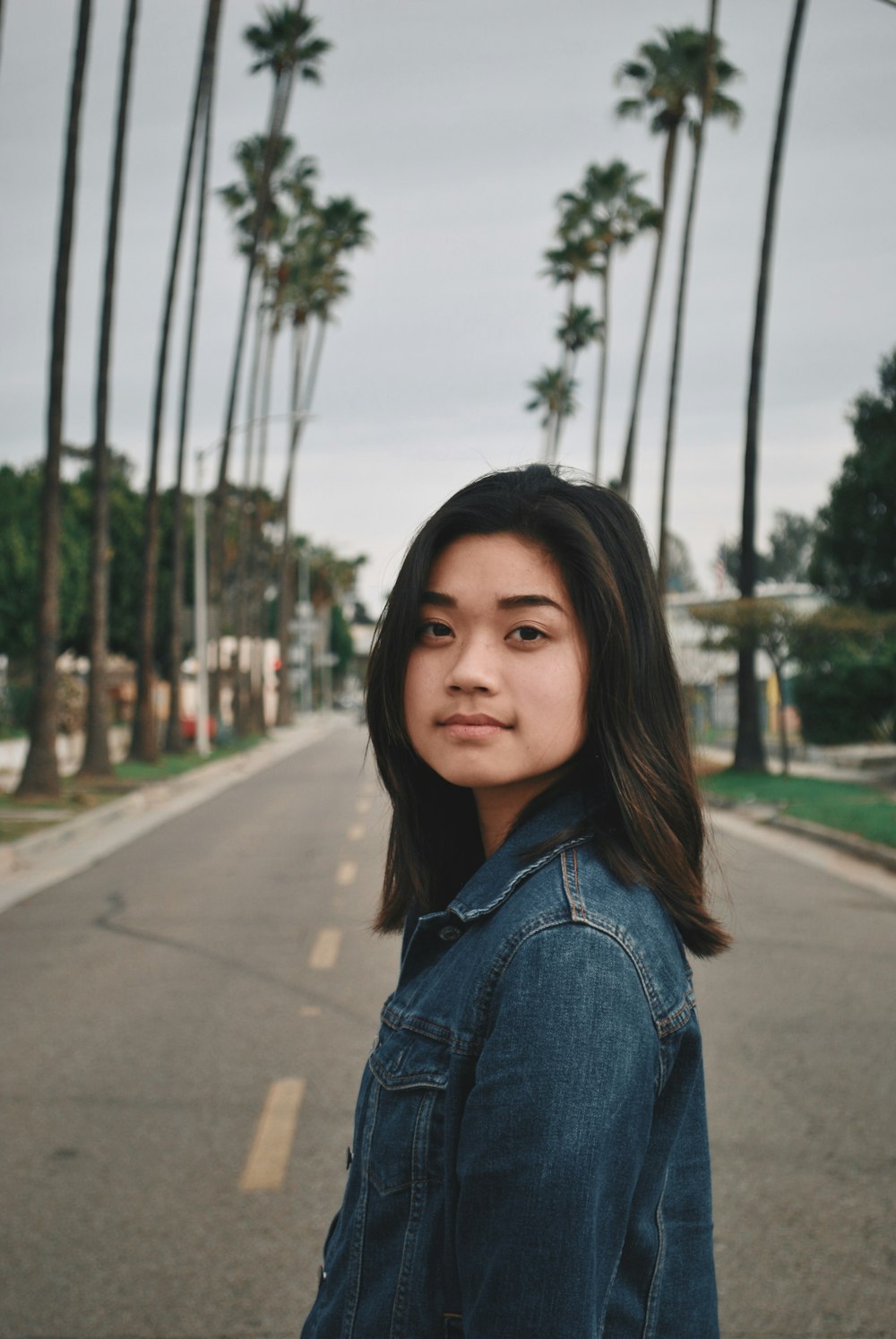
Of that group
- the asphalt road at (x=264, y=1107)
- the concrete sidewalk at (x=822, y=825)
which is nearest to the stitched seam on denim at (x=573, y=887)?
the concrete sidewalk at (x=822, y=825)

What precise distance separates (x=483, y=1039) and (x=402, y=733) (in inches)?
22.1

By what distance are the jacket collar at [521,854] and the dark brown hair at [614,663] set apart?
0.10 feet

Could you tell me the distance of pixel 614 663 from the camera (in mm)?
1791

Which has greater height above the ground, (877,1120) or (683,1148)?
(683,1148)

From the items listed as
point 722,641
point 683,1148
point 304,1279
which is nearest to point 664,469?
point 722,641

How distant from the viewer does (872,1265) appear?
4391 mm

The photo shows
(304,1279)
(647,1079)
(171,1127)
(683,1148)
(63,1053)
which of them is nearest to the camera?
(647,1079)

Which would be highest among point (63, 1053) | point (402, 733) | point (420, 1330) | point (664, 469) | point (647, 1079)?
point (664, 469)

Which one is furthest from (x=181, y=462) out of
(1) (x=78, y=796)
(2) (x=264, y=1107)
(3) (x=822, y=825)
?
(2) (x=264, y=1107)

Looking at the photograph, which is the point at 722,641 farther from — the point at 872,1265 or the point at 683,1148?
the point at 683,1148

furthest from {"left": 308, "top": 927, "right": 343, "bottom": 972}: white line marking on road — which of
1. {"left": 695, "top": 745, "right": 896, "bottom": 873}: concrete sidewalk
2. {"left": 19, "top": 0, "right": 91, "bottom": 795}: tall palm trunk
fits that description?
{"left": 19, "top": 0, "right": 91, "bottom": 795}: tall palm trunk

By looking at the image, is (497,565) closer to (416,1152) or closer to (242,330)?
(416,1152)

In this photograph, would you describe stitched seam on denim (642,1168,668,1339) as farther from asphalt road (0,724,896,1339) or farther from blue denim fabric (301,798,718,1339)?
asphalt road (0,724,896,1339)

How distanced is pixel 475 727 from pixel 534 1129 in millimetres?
518
